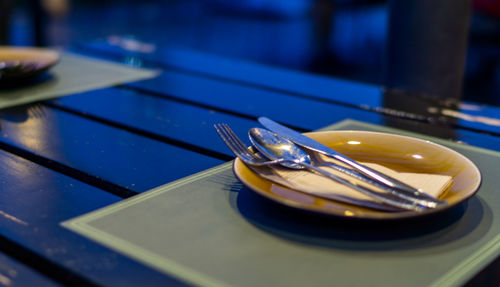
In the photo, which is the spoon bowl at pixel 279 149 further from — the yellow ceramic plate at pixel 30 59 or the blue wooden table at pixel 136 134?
the yellow ceramic plate at pixel 30 59

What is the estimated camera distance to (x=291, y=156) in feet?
1.78

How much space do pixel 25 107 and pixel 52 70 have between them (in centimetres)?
24

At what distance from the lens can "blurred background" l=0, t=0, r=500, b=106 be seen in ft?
10.5

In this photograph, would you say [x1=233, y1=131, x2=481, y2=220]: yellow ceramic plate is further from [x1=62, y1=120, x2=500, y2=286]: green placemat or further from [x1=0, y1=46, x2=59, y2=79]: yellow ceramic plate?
[x1=0, y1=46, x2=59, y2=79]: yellow ceramic plate

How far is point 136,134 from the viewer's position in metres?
0.74

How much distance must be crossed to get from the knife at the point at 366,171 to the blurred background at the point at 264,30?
5.55ft

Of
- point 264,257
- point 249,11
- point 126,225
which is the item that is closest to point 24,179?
point 126,225

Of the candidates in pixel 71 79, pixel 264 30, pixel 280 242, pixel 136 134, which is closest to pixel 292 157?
pixel 280 242

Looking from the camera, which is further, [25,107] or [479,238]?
[25,107]

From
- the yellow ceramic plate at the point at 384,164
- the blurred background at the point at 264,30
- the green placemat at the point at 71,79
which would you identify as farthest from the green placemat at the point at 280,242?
the blurred background at the point at 264,30

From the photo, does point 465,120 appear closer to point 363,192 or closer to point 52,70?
point 363,192

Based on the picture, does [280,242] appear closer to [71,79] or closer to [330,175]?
[330,175]

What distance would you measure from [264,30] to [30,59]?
3.84m

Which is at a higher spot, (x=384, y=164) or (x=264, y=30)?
(x=384, y=164)
